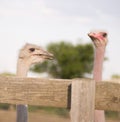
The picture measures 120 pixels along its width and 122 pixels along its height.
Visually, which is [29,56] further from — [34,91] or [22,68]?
[34,91]

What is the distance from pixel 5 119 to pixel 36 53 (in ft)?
42.8

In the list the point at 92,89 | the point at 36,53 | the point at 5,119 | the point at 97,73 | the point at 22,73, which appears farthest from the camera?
the point at 5,119

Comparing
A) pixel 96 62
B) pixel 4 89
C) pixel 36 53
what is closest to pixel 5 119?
pixel 36 53

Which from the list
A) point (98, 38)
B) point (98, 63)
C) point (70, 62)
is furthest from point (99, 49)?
point (70, 62)

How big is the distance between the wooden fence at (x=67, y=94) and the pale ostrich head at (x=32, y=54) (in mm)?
2636

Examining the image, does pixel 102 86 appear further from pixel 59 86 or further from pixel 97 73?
pixel 97 73

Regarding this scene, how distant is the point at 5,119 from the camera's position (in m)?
19.2

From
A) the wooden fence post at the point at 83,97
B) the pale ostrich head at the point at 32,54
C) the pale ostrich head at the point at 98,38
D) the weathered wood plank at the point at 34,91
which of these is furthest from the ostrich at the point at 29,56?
the wooden fence post at the point at 83,97

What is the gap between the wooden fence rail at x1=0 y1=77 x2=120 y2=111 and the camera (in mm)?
3438

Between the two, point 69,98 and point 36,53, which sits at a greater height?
point 36,53

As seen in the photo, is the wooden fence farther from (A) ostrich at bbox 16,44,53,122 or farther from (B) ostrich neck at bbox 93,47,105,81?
(A) ostrich at bbox 16,44,53,122

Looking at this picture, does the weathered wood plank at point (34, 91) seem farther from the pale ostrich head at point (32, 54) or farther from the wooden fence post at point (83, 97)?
the pale ostrich head at point (32, 54)

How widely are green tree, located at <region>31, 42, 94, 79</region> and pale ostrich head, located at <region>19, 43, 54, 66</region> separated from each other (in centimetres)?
4045

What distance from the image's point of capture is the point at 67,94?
3.49 m
